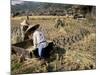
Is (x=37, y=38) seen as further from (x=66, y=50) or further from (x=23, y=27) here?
(x=66, y=50)

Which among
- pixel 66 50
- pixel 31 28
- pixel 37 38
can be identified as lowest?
pixel 66 50

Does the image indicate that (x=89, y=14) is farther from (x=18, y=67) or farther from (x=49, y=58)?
(x=18, y=67)

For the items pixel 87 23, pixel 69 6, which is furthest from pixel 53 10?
pixel 87 23

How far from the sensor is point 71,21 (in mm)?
2443

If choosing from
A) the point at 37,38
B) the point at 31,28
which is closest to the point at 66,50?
the point at 37,38

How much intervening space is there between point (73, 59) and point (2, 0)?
1.07 m

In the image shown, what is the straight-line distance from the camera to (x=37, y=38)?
7.58 feet

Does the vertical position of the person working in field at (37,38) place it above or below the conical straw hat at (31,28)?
below

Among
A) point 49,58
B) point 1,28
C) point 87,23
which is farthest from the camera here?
point 87,23

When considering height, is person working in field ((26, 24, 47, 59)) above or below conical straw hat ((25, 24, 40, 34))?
below

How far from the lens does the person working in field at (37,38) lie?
229 centimetres

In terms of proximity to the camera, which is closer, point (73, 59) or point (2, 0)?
point (2, 0)

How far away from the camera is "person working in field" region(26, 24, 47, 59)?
7.51ft
